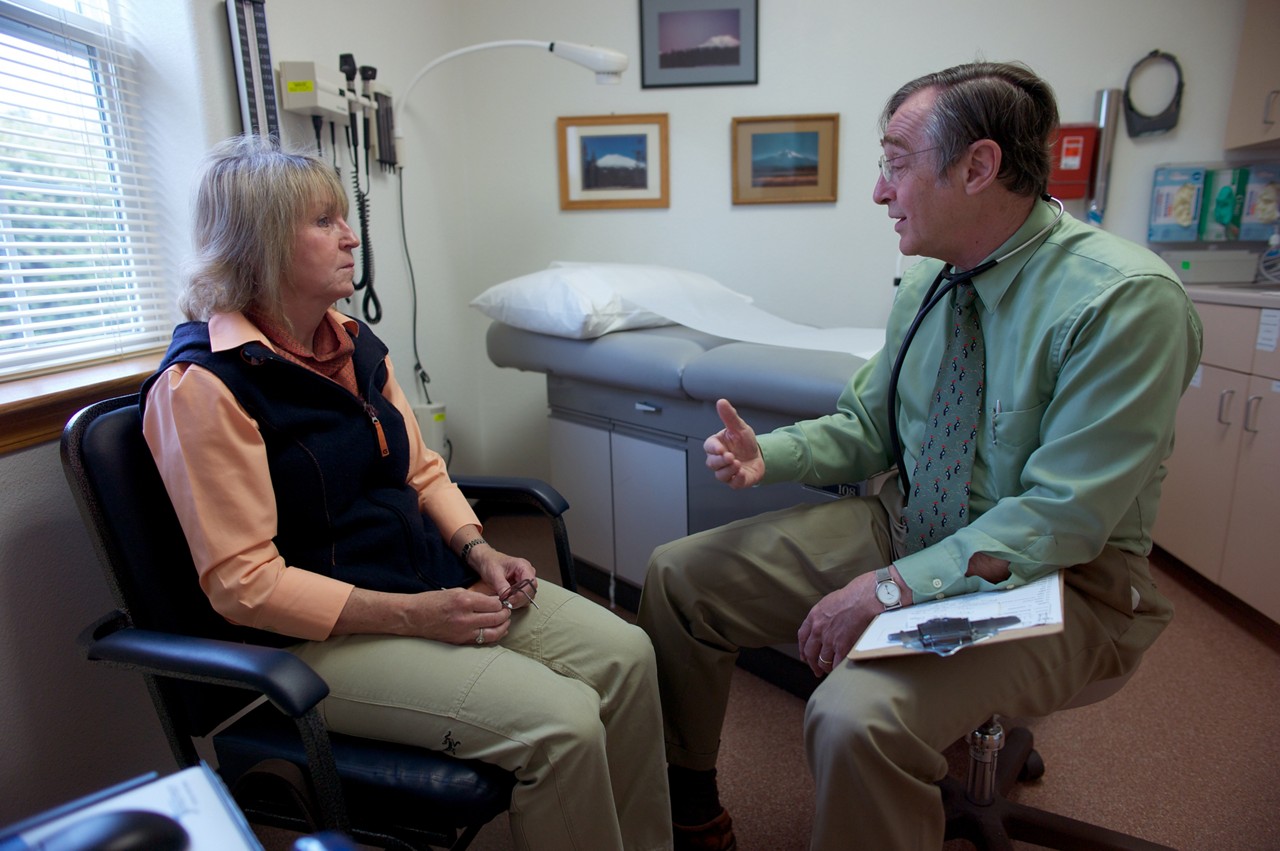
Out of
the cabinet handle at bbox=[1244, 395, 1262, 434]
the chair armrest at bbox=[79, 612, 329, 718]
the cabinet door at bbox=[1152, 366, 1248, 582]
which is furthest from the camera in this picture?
the cabinet door at bbox=[1152, 366, 1248, 582]

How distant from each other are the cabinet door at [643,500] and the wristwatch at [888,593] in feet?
2.99

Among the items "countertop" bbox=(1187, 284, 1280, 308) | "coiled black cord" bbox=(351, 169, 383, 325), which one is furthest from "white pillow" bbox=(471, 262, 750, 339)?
"countertop" bbox=(1187, 284, 1280, 308)

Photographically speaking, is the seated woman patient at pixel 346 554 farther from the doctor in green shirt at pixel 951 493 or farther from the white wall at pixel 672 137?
the white wall at pixel 672 137

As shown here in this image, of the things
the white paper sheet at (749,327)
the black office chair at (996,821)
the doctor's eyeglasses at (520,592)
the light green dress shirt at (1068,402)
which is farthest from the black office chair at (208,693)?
the white paper sheet at (749,327)

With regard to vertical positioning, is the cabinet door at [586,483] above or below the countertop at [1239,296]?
below

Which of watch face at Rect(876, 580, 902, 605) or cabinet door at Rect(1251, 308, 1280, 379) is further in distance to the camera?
cabinet door at Rect(1251, 308, 1280, 379)

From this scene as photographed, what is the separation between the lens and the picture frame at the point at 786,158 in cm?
274

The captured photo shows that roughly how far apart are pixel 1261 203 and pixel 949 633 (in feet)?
8.41

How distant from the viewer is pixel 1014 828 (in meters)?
1.40

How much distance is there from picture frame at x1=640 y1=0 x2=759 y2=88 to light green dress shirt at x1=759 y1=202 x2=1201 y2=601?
1778 millimetres

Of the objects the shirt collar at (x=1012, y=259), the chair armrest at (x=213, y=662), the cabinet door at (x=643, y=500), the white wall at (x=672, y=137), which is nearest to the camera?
the chair armrest at (x=213, y=662)

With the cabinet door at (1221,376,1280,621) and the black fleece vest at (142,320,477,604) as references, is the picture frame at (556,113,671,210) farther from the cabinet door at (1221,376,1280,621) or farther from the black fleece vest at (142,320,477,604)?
the cabinet door at (1221,376,1280,621)

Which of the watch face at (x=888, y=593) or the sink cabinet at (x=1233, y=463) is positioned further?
the sink cabinet at (x=1233, y=463)

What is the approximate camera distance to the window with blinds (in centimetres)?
138
